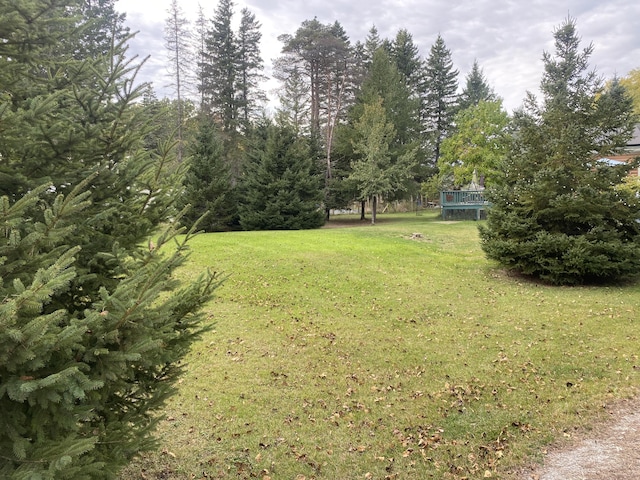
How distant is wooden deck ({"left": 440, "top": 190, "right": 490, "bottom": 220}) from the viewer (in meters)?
26.2

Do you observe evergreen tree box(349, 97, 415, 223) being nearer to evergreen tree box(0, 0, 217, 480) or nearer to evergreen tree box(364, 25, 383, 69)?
evergreen tree box(364, 25, 383, 69)

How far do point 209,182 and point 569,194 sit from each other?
1595 centimetres

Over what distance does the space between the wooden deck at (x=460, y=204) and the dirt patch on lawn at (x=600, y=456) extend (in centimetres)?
2364

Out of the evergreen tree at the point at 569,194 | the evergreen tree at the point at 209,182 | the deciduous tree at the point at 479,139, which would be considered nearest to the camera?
the evergreen tree at the point at 569,194

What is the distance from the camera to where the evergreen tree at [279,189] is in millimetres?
20531

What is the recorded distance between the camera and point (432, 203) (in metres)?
41.1

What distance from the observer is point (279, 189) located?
816 inches

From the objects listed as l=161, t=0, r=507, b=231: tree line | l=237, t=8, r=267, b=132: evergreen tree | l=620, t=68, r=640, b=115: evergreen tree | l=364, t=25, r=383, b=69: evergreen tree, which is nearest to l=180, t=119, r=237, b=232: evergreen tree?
l=161, t=0, r=507, b=231: tree line

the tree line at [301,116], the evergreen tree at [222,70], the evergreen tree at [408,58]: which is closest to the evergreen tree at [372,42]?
the evergreen tree at [408,58]

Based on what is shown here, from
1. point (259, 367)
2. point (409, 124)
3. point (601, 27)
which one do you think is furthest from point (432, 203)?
point (259, 367)

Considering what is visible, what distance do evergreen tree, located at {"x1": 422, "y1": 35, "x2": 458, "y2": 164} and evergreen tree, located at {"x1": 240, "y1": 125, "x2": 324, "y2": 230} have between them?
76.1 ft

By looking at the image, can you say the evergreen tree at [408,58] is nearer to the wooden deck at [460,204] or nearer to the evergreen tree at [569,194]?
the wooden deck at [460,204]

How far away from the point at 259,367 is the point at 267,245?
789 cm

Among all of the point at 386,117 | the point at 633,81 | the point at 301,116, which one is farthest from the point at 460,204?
the point at 633,81
